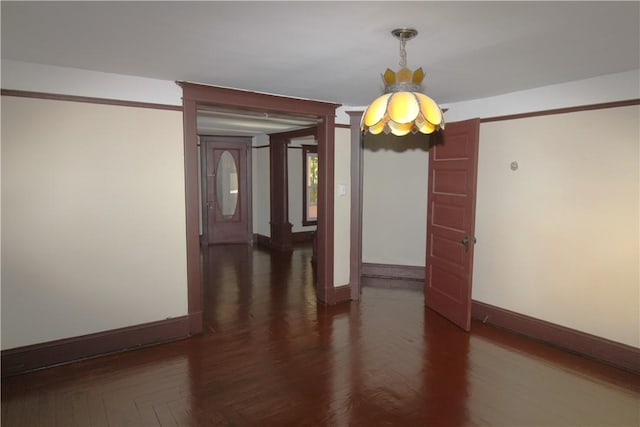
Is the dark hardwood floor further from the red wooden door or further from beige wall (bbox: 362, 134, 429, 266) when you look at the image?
beige wall (bbox: 362, 134, 429, 266)

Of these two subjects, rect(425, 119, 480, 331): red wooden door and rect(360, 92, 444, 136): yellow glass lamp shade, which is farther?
rect(425, 119, 480, 331): red wooden door

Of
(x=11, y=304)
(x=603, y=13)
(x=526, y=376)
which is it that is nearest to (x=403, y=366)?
(x=526, y=376)

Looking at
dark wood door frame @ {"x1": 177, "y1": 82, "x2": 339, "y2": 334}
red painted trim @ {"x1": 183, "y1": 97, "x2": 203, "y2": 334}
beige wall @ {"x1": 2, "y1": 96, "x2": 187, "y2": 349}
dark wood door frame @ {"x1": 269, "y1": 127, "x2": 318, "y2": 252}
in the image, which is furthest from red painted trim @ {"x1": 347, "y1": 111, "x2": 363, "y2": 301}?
dark wood door frame @ {"x1": 269, "y1": 127, "x2": 318, "y2": 252}

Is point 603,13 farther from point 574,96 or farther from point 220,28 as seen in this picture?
point 220,28

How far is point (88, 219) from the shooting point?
3.21 m

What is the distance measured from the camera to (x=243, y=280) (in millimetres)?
5621

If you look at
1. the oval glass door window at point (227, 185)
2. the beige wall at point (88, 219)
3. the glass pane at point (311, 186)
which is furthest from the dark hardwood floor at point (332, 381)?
the glass pane at point (311, 186)

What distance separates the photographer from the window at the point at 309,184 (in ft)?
27.5

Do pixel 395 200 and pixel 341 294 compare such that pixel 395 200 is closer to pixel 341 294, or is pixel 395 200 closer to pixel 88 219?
pixel 341 294

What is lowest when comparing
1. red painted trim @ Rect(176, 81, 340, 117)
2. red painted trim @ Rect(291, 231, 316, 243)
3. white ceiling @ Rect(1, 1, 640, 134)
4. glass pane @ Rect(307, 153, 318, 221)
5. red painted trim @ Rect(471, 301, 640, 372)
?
red painted trim @ Rect(471, 301, 640, 372)

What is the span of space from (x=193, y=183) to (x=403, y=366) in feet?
7.75

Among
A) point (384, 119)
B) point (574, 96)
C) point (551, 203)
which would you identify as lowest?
point (551, 203)

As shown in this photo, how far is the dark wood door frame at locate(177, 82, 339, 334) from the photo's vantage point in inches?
141

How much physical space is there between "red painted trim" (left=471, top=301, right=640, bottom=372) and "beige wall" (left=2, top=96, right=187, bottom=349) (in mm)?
3045
